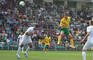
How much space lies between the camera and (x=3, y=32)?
34.1 metres

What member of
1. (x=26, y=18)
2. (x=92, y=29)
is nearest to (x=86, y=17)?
(x=26, y=18)

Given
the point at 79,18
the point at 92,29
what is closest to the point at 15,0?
the point at 79,18

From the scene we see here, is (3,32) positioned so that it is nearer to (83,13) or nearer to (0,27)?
(0,27)

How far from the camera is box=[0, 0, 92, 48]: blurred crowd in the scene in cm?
3481

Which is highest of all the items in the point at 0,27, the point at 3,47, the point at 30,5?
the point at 30,5

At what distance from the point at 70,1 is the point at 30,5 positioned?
28.5 ft

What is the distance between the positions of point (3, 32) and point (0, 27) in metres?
0.87

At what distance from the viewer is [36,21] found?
123ft

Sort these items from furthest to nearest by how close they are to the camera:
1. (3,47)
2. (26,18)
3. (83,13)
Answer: (83,13) → (26,18) → (3,47)

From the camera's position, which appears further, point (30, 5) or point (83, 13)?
point (83, 13)

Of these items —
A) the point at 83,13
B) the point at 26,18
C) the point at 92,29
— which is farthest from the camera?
the point at 83,13

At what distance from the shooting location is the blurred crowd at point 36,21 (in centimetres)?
3481

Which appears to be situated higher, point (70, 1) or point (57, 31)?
point (70, 1)

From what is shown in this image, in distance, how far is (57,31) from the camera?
37375mm
